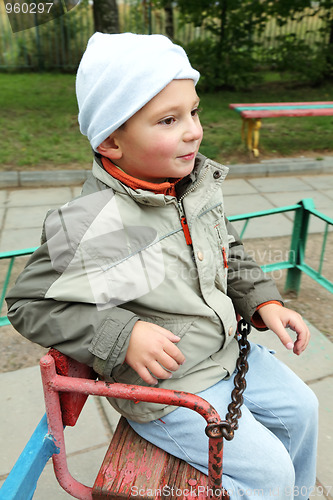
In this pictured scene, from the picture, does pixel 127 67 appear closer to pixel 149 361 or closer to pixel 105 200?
→ pixel 105 200

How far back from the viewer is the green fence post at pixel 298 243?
8.89ft

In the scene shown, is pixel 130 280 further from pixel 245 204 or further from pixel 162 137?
pixel 245 204

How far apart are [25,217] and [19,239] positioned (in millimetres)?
503

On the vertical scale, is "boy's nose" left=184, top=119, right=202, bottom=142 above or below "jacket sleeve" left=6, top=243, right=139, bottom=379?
above

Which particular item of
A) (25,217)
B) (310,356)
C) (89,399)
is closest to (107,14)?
(25,217)

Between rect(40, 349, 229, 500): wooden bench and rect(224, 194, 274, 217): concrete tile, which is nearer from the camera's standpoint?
rect(40, 349, 229, 500): wooden bench

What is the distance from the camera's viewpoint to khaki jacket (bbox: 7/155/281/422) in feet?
3.75

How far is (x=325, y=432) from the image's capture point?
2092 millimetres

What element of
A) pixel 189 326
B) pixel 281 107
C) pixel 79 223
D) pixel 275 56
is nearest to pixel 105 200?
pixel 79 223

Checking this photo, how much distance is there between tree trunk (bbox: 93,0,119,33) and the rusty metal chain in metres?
6.66

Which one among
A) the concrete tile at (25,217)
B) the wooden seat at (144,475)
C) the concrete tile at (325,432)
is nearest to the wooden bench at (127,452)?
the wooden seat at (144,475)

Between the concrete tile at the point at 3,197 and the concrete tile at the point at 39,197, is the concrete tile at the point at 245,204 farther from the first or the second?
the concrete tile at the point at 3,197

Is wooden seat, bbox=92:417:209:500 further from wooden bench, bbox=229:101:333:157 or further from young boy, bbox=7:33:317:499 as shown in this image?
wooden bench, bbox=229:101:333:157

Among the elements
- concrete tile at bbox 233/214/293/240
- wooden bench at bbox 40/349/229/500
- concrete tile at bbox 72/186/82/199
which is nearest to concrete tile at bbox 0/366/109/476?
wooden bench at bbox 40/349/229/500
